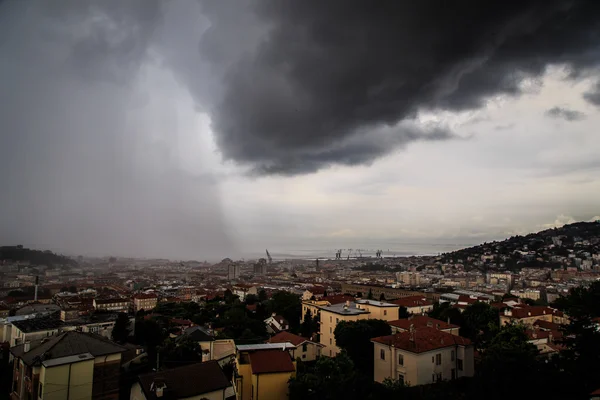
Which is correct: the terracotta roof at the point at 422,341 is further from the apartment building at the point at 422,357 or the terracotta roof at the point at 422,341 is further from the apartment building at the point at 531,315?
the apartment building at the point at 531,315

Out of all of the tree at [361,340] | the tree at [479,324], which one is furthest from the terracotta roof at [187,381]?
the tree at [479,324]

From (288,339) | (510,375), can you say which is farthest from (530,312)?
(510,375)

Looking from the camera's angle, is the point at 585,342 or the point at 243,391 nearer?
the point at 585,342

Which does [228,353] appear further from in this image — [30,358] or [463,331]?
[463,331]

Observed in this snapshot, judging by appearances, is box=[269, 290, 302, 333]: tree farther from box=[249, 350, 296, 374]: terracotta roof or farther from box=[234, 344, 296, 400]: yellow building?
box=[234, 344, 296, 400]: yellow building

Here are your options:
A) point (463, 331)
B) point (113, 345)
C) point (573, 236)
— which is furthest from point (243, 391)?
point (573, 236)

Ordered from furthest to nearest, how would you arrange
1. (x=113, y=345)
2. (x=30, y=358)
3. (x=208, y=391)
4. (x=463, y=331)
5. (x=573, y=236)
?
(x=573, y=236), (x=463, y=331), (x=113, y=345), (x=30, y=358), (x=208, y=391)
